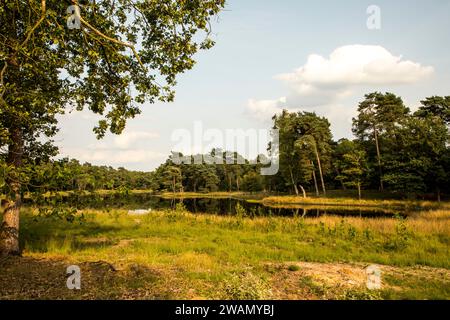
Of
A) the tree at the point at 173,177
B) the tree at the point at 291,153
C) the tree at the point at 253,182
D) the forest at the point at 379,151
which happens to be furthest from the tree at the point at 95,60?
the tree at the point at 173,177

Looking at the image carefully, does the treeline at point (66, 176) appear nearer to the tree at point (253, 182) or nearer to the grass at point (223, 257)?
the grass at point (223, 257)

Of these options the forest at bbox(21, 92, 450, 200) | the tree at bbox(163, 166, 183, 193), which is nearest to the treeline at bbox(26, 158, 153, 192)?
the forest at bbox(21, 92, 450, 200)

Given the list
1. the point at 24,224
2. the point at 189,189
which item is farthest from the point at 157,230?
the point at 189,189

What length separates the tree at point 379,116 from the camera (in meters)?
56.2

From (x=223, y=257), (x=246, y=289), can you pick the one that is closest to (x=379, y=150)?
(x=223, y=257)

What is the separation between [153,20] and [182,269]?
288 inches

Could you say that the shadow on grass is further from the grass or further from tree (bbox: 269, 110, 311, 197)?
tree (bbox: 269, 110, 311, 197)

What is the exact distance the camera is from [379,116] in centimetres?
5797

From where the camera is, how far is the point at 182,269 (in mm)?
9594

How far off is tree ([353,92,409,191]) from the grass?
42257 millimetres

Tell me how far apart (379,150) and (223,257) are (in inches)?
2287

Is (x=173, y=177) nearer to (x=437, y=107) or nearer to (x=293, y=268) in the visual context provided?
(x=437, y=107)

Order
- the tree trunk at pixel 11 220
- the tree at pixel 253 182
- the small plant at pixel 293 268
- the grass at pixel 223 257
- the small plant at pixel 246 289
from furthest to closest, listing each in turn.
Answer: the tree at pixel 253 182
the tree trunk at pixel 11 220
the small plant at pixel 293 268
the grass at pixel 223 257
the small plant at pixel 246 289

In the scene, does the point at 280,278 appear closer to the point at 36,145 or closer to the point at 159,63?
the point at 159,63
